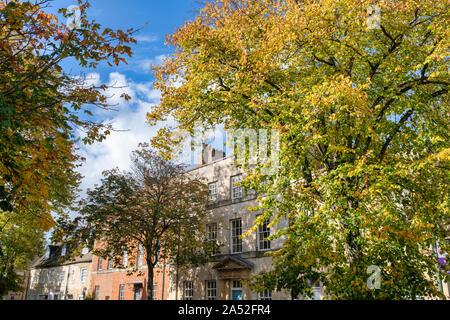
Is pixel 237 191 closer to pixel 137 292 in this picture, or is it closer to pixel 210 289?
pixel 210 289

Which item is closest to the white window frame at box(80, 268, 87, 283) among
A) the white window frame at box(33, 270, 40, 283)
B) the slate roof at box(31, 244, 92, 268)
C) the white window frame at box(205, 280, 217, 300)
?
the slate roof at box(31, 244, 92, 268)

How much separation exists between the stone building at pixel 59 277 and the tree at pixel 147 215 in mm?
18303

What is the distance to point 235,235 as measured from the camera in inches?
1080

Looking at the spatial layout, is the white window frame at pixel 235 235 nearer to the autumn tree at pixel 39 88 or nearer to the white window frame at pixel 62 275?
the autumn tree at pixel 39 88

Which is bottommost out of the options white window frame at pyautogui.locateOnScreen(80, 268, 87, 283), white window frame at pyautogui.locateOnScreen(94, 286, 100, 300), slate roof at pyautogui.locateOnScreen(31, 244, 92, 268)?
white window frame at pyautogui.locateOnScreen(94, 286, 100, 300)

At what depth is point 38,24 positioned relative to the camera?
845 centimetres

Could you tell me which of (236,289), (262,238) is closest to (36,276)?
(236,289)

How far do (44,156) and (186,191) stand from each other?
739 inches

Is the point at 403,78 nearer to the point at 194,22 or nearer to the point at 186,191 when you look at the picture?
the point at 194,22

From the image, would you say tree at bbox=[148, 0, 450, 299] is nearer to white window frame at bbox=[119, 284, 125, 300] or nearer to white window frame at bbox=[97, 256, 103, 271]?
white window frame at bbox=[119, 284, 125, 300]

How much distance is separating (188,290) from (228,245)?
5.50 m

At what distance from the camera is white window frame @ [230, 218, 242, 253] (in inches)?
1058
